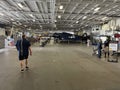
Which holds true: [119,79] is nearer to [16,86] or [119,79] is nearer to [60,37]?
[16,86]

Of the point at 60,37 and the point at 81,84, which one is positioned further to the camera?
the point at 60,37

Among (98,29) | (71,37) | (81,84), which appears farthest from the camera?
(71,37)

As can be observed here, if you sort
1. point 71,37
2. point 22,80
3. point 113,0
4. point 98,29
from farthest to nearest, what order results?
point 71,37
point 98,29
point 113,0
point 22,80

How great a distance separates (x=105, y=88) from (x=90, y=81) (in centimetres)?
92

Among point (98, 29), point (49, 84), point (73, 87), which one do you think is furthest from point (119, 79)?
point (98, 29)

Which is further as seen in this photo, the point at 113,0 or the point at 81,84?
the point at 113,0

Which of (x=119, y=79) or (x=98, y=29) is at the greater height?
(x=98, y=29)

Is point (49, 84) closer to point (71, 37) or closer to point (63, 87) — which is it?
point (63, 87)

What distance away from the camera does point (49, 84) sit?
5.96 m

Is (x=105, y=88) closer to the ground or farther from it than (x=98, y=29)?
closer to the ground

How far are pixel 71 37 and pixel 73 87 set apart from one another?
38.2m

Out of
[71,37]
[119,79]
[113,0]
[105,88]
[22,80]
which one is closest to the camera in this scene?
[105,88]

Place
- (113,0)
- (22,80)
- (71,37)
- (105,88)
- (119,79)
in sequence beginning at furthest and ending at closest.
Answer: (71,37) < (113,0) < (119,79) < (22,80) < (105,88)

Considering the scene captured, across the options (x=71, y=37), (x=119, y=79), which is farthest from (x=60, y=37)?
(x=119, y=79)
